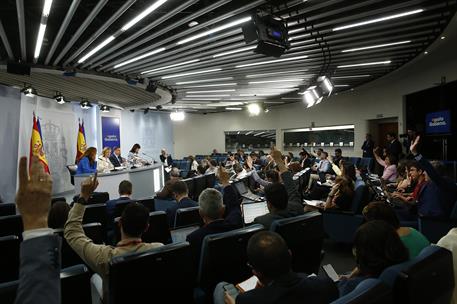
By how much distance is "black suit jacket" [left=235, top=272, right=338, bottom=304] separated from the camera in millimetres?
1338

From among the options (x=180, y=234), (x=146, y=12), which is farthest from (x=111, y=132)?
(x=180, y=234)

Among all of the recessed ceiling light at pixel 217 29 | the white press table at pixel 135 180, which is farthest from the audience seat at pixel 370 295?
the white press table at pixel 135 180

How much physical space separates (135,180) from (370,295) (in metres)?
8.52

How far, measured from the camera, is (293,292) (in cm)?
137

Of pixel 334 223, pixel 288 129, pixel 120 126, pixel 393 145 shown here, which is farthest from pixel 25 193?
pixel 288 129

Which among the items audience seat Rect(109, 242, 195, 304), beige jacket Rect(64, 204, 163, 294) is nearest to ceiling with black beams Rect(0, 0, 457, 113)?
beige jacket Rect(64, 204, 163, 294)

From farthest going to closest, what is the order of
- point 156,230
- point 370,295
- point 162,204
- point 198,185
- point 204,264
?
1. point 198,185
2. point 162,204
3. point 156,230
4. point 204,264
5. point 370,295

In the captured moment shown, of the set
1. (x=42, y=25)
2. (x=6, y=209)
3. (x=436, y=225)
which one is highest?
(x=42, y=25)

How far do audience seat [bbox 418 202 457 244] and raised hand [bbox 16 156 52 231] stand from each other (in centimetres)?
387

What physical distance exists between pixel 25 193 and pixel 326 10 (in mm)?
4972

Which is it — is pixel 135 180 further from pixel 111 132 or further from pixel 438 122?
pixel 438 122

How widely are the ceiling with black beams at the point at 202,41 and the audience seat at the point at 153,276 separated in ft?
12.2

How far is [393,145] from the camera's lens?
384 inches

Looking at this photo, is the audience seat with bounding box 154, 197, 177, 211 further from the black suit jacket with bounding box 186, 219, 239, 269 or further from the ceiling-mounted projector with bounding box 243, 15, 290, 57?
the black suit jacket with bounding box 186, 219, 239, 269
